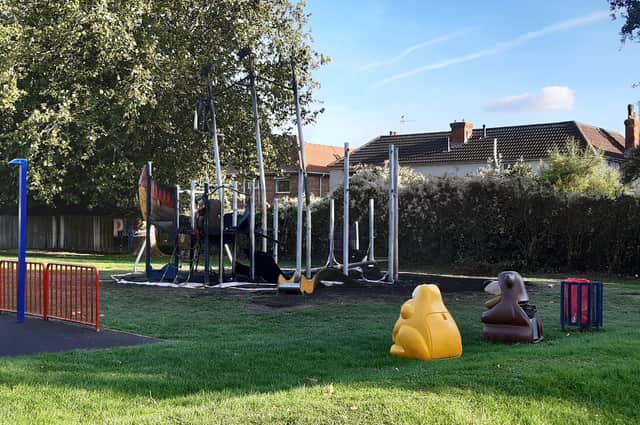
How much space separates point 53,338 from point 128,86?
1779 cm

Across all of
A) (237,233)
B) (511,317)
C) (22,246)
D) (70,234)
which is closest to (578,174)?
(237,233)

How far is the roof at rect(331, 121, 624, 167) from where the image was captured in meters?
37.9

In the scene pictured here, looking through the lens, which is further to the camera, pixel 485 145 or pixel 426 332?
pixel 485 145

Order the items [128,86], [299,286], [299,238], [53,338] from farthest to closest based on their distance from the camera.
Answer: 1. [128,86]
2. [299,238]
3. [299,286]
4. [53,338]

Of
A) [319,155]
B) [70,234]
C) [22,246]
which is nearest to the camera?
[22,246]

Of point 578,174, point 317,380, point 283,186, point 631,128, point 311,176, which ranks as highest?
point 631,128

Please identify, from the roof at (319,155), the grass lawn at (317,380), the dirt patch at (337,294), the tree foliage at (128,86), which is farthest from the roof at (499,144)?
the grass lawn at (317,380)

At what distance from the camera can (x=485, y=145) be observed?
132 ft

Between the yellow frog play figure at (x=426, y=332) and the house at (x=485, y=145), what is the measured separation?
30255mm

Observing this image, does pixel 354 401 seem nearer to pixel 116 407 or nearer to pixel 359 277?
pixel 116 407

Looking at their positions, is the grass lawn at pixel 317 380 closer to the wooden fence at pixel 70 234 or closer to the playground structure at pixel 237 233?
the playground structure at pixel 237 233

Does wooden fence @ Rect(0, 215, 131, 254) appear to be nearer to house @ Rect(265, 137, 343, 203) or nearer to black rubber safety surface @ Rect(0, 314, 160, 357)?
house @ Rect(265, 137, 343, 203)

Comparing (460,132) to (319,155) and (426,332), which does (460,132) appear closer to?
(319,155)

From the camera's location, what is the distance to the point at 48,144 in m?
24.6
